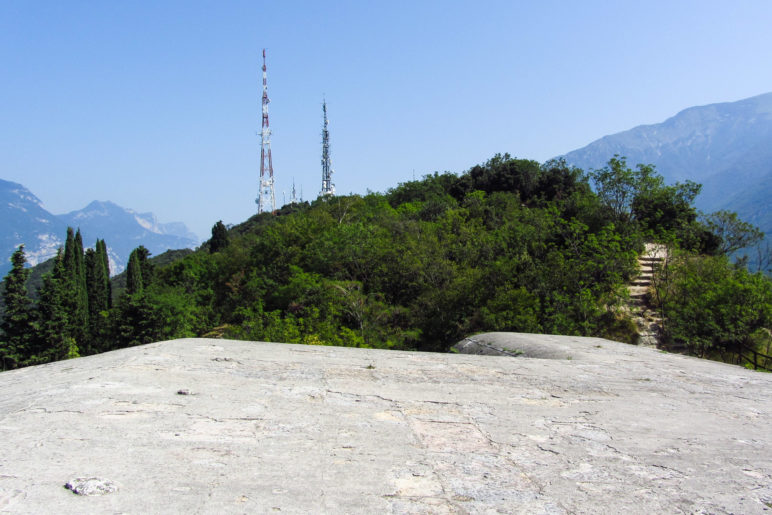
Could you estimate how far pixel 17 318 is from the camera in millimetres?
29781

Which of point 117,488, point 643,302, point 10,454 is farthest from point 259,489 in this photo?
point 643,302

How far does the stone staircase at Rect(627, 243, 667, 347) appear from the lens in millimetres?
17312

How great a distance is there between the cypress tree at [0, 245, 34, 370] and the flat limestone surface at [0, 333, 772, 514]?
32.4m

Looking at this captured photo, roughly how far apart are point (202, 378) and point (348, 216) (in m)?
32.6

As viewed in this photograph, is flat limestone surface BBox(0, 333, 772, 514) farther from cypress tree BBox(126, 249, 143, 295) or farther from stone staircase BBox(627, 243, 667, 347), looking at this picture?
cypress tree BBox(126, 249, 143, 295)

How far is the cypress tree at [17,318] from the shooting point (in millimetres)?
29531

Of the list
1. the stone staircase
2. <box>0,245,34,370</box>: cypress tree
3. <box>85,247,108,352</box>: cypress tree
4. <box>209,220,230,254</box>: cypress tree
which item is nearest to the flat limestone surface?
the stone staircase

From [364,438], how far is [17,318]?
35097 mm

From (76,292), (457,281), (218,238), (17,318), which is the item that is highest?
(218,238)

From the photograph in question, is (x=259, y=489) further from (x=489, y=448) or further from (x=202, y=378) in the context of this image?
(x=202, y=378)

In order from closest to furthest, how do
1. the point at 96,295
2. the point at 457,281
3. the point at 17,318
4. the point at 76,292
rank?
A: 1. the point at 457,281
2. the point at 17,318
3. the point at 76,292
4. the point at 96,295

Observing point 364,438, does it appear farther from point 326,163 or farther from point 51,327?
point 326,163

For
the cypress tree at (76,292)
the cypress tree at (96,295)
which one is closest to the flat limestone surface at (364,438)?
the cypress tree at (76,292)

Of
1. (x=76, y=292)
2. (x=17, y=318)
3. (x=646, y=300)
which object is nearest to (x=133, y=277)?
(x=76, y=292)
